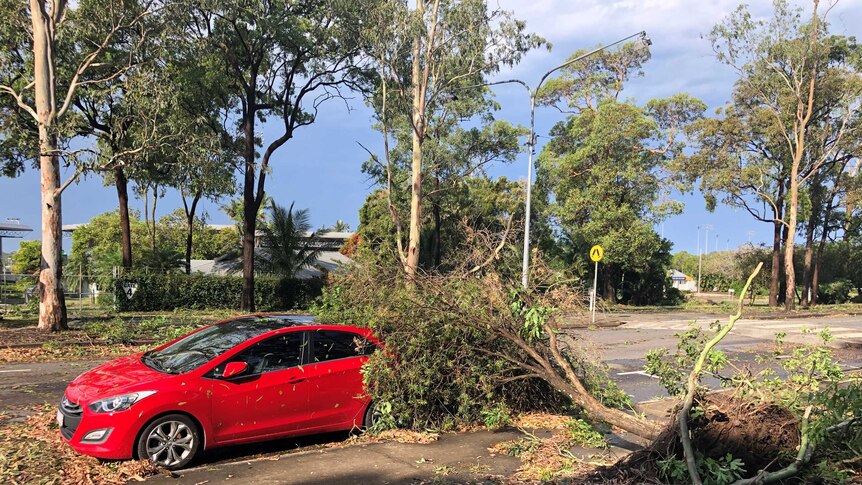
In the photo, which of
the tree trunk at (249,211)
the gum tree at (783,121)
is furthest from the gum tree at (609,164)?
the tree trunk at (249,211)

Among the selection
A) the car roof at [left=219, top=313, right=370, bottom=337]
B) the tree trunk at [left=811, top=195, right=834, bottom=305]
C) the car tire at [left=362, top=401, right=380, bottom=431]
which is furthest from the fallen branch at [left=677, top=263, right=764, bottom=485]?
the tree trunk at [left=811, top=195, right=834, bottom=305]

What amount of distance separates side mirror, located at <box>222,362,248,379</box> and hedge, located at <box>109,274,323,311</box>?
2216cm

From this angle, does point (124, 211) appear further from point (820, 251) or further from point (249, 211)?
point (820, 251)

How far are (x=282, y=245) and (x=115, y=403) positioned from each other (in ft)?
89.3

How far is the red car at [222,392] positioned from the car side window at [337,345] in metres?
0.01

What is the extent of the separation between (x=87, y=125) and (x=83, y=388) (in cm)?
2431

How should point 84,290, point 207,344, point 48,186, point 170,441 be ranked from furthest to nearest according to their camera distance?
point 84,290 < point 48,186 < point 207,344 < point 170,441

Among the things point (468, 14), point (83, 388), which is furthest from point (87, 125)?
point (83, 388)

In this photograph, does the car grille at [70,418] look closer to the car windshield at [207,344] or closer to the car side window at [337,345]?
the car windshield at [207,344]

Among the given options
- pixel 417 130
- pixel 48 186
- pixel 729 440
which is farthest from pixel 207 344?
pixel 417 130

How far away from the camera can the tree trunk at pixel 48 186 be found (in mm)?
15750

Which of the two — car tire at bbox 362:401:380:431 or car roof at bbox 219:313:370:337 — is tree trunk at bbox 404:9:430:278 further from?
car tire at bbox 362:401:380:431

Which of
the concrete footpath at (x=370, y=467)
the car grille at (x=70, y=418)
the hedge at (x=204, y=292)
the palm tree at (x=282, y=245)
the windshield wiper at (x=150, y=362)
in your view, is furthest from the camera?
→ the palm tree at (x=282, y=245)

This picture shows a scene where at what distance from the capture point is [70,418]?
18.3 ft
